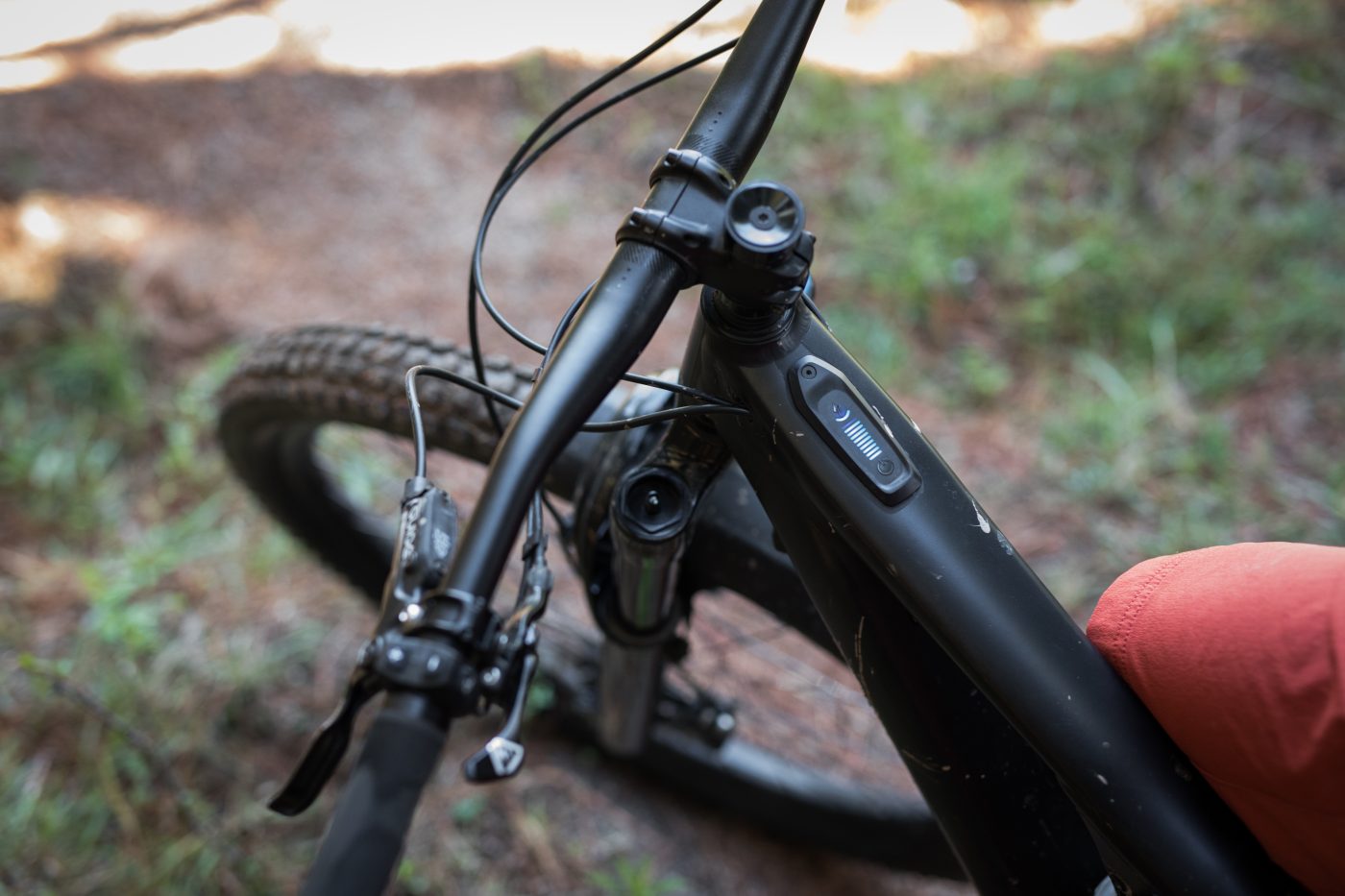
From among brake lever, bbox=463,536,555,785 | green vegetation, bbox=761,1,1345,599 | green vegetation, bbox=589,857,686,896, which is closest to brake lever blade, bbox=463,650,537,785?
brake lever, bbox=463,536,555,785

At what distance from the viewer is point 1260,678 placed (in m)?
0.69

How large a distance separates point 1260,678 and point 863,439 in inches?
13.8

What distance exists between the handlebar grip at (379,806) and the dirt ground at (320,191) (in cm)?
154

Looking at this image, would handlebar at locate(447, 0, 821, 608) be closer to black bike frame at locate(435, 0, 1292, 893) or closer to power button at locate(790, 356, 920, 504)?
black bike frame at locate(435, 0, 1292, 893)

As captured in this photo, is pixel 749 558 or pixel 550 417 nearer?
pixel 550 417

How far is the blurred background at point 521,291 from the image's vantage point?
1.62 meters

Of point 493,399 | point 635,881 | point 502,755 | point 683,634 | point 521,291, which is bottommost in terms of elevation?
point 635,881

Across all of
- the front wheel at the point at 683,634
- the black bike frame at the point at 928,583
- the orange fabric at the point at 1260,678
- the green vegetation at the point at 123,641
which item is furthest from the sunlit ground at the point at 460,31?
the orange fabric at the point at 1260,678

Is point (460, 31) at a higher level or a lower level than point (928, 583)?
higher

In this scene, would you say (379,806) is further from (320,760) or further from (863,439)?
(863,439)

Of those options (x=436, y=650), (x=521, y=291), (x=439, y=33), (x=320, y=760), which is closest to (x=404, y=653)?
(x=436, y=650)

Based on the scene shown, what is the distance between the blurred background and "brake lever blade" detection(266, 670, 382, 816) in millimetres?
979

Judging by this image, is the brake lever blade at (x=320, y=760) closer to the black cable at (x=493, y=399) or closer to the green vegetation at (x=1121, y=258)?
the black cable at (x=493, y=399)

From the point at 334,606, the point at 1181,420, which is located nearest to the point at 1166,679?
the point at 334,606
